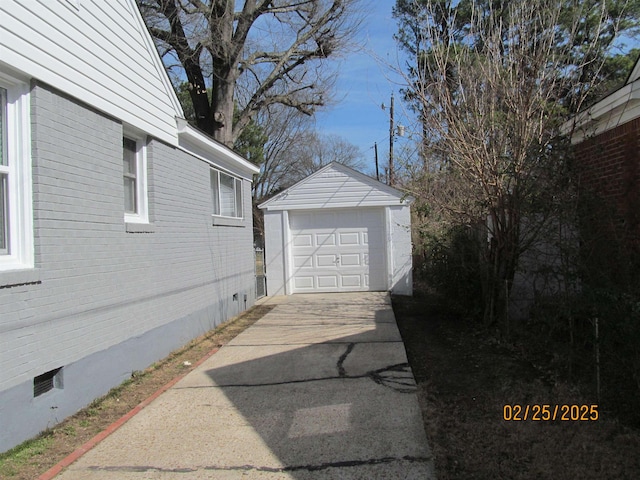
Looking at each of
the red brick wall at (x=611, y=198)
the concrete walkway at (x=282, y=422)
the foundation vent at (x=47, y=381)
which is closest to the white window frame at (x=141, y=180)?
the concrete walkway at (x=282, y=422)

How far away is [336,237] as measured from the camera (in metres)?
13.5

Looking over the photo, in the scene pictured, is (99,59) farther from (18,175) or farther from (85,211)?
(18,175)

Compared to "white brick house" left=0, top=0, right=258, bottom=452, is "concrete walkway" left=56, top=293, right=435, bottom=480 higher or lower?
lower

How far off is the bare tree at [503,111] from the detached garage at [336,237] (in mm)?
4976

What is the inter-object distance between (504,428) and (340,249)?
9.50m

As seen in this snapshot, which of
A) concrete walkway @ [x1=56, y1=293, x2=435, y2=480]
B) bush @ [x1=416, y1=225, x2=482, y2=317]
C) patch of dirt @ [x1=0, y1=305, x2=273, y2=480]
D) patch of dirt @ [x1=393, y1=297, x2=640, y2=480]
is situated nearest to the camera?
patch of dirt @ [x1=393, y1=297, x2=640, y2=480]

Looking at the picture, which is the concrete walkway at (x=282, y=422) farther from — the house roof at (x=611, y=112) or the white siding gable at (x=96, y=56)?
the house roof at (x=611, y=112)

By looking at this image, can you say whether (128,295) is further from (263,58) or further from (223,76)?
(263,58)

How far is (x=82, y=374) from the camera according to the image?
16.6 ft

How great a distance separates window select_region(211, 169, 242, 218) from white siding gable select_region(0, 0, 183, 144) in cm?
237

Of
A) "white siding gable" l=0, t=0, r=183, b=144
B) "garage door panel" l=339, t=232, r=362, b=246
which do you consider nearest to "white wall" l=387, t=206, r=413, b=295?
"garage door panel" l=339, t=232, r=362, b=246

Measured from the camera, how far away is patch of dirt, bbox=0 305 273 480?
3.90 m

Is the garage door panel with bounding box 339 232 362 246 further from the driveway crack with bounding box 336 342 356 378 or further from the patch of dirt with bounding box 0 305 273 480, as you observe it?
the driveway crack with bounding box 336 342 356 378

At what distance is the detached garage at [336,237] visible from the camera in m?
13.2
